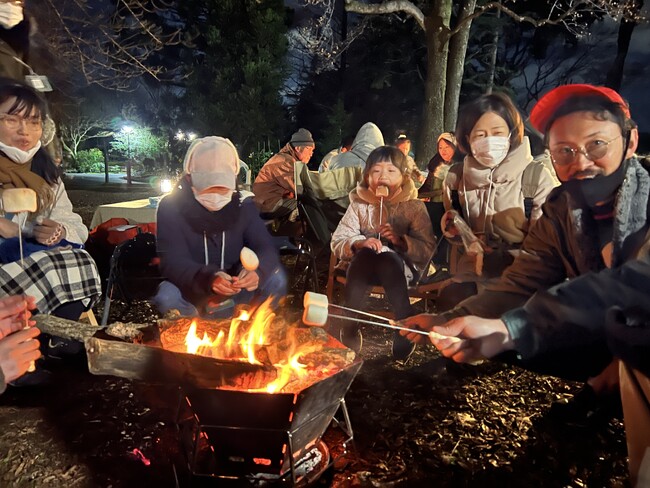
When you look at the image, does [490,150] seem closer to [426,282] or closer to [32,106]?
[426,282]

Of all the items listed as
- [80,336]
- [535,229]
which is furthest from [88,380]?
[535,229]

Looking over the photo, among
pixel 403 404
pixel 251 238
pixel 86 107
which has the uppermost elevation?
pixel 86 107

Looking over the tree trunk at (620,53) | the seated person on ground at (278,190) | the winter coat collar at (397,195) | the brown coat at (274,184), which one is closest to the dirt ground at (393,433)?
the winter coat collar at (397,195)

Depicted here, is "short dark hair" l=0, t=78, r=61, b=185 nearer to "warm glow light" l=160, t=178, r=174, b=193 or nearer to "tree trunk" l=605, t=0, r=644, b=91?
"warm glow light" l=160, t=178, r=174, b=193

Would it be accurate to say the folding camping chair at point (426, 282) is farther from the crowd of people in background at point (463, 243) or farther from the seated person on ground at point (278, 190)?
the seated person on ground at point (278, 190)

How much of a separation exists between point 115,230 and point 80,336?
9.34ft

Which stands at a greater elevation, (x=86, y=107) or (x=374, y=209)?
(x=86, y=107)

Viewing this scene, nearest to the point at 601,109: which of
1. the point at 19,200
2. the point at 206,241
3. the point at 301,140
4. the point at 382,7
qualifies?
the point at 206,241

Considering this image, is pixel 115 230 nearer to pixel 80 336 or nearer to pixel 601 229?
pixel 80 336

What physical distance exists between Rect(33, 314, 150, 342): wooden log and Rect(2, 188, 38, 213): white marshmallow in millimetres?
765

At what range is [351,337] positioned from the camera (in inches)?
156

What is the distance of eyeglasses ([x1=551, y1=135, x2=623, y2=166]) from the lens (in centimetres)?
199

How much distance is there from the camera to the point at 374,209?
4062 millimetres

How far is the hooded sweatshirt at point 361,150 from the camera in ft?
23.2
